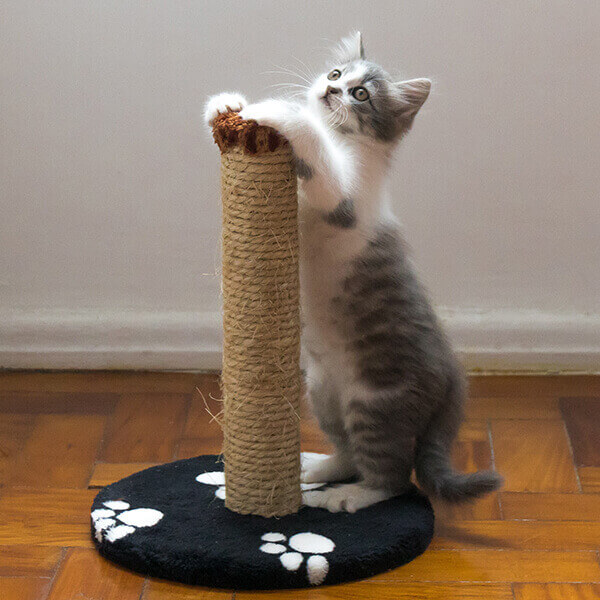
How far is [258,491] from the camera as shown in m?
1.50

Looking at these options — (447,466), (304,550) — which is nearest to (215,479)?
(304,550)

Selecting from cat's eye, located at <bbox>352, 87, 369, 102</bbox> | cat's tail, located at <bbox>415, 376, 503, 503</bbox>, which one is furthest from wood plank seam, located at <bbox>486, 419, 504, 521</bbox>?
cat's eye, located at <bbox>352, 87, 369, 102</bbox>

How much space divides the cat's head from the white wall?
0.57m

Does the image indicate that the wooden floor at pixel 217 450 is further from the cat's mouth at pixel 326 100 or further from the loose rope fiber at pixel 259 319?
the cat's mouth at pixel 326 100

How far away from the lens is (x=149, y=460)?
5.85 feet

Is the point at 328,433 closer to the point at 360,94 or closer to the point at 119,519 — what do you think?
the point at 119,519

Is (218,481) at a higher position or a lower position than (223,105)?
lower

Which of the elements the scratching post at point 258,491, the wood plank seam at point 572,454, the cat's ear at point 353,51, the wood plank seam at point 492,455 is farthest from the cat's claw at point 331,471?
the cat's ear at point 353,51

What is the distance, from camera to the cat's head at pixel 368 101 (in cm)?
149

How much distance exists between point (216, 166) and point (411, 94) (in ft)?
2.38

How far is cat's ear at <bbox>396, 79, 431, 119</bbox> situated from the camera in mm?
1492

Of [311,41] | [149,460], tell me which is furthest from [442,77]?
[149,460]

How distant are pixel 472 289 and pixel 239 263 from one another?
93 centimetres

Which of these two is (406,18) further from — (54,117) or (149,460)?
(149,460)
